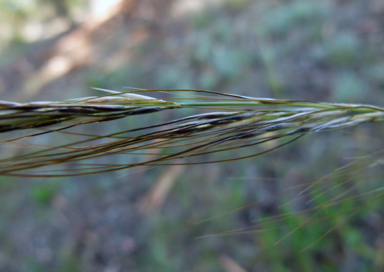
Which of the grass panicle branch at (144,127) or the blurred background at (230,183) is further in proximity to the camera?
the blurred background at (230,183)

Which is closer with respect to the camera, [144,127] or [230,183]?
[144,127]

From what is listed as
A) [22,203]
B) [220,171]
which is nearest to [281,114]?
[220,171]

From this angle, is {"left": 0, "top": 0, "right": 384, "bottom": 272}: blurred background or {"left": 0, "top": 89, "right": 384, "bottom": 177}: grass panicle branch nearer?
{"left": 0, "top": 89, "right": 384, "bottom": 177}: grass panicle branch

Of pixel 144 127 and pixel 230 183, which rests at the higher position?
pixel 230 183

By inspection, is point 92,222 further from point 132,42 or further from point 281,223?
point 132,42

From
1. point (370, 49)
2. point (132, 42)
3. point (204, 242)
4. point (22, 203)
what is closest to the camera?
point (204, 242)

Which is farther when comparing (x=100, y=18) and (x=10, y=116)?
(x=100, y=18)

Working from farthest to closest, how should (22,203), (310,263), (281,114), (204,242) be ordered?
(22,203)
(204,242)
(310,263)
(281,114)

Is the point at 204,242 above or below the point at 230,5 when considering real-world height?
below
